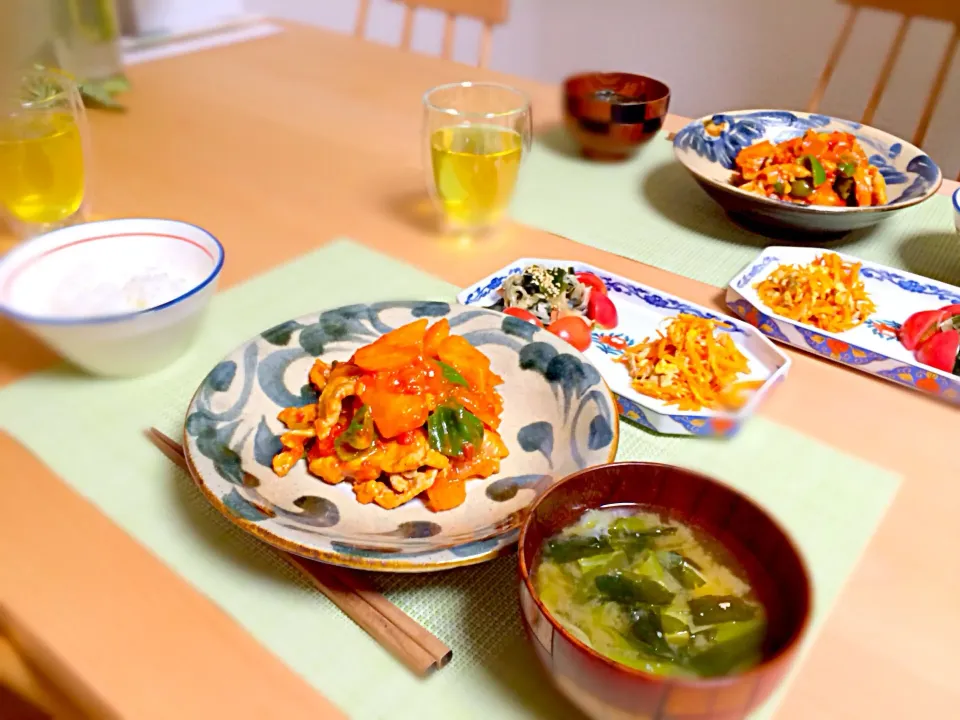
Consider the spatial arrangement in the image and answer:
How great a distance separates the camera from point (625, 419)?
2.64ft

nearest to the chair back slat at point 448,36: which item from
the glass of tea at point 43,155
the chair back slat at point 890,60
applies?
the chair back slat at point 890,60

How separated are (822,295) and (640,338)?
23 cm

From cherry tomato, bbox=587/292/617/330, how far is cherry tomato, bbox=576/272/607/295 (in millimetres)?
22

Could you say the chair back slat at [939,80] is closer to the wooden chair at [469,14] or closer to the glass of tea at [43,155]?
the wooden chair at [469,14]

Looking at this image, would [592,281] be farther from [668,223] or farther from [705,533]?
[705,533]

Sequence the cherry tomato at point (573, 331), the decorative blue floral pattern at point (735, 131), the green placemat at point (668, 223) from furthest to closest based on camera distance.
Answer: the decorative blue floral pattern at point (735, 131)
the green placemat at point (668, 223)
the cherry tomato at point (573, 331)

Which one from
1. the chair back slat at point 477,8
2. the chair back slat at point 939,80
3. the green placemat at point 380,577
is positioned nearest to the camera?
the green placemat at point 380,577

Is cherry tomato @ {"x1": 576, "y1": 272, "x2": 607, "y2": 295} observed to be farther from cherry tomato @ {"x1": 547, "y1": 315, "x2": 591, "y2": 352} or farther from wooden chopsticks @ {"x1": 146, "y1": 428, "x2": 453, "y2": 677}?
wooden chopsticks @ {"x1": 146, "y1": 428, "x2": 453, "y2": 677}

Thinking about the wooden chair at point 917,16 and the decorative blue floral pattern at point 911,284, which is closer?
the decorative blue floral pattern at point 911,284

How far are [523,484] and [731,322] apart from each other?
1.18 ft

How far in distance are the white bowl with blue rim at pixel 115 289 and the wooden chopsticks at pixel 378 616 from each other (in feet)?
0.99

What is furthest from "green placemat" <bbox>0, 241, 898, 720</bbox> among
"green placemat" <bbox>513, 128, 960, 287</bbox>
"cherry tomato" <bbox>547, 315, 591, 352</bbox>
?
"green placemat" <bbox>513, 128, 960, 287</bbox>

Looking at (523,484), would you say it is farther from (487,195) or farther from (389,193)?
(389,193)

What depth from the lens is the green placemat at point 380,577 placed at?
0.55 m
